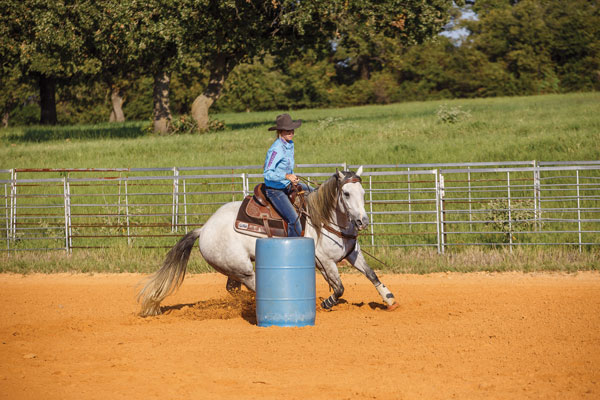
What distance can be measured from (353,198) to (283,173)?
3.10 ft

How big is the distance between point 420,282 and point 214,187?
8511mm

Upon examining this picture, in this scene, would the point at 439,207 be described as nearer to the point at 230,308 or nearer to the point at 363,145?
the point at 230,308

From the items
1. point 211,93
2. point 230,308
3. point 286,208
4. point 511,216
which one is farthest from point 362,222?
point 211,93

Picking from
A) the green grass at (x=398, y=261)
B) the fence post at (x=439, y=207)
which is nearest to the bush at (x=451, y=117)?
the fence post at (x=439, y=207)

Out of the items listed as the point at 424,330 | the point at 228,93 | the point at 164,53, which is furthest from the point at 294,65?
the point at 424,330

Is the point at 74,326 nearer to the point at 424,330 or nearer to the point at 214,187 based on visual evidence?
the point at 424,330

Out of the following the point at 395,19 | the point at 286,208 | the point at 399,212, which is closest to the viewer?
the point at 286,208

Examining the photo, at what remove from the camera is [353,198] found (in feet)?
26.0

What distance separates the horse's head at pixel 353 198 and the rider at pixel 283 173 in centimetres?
58

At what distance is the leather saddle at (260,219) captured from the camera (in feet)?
28.0

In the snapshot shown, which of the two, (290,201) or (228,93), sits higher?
(228,93)

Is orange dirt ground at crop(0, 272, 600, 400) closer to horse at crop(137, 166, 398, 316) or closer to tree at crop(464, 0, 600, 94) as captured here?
horse at crop(137, 166, 398, 316)

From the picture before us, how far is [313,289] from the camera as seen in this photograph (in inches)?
312

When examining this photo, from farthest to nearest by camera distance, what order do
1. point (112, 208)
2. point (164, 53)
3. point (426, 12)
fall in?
point (164, 53)
point (426, 12)
point (112, 208)
